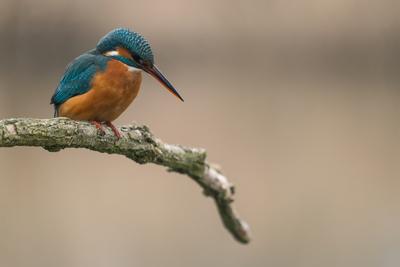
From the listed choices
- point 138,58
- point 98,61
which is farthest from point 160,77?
point 98,61

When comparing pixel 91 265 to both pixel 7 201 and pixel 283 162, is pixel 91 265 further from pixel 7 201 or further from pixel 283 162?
pixel 283 162

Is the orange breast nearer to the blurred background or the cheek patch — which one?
the cheek patch

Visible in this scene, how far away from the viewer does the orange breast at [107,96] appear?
199 centimetres

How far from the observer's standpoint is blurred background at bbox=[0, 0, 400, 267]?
4742 millimetres

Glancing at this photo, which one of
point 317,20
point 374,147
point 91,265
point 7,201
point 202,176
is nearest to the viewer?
point 202,176

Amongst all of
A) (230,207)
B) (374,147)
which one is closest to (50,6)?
(374,147)

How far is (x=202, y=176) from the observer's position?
78.9 inches

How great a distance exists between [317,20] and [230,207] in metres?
4.04

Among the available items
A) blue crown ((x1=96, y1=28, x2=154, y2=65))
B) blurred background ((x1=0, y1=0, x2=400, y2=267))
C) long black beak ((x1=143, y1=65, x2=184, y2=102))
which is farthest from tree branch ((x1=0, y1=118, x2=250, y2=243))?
blurred background ((x1=0, y1=0, x2=400, y2=267))

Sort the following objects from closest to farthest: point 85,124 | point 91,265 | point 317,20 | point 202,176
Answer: point 85,124 < point 202,176 < point 91,265 < point 317,20

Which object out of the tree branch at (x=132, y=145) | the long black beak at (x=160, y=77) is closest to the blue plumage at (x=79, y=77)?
the long black beak at (x=160, y=77)

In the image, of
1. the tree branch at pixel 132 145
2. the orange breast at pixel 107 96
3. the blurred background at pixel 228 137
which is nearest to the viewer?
the tree branch at pixel 132 145

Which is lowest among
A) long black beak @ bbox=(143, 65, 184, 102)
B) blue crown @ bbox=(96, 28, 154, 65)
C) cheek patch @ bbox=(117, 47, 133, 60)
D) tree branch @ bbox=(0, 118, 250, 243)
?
tree branch @ bbox=(0, 118, 250, 243)

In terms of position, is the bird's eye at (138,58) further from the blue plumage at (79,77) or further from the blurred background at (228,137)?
the blurred background at (228,137)
